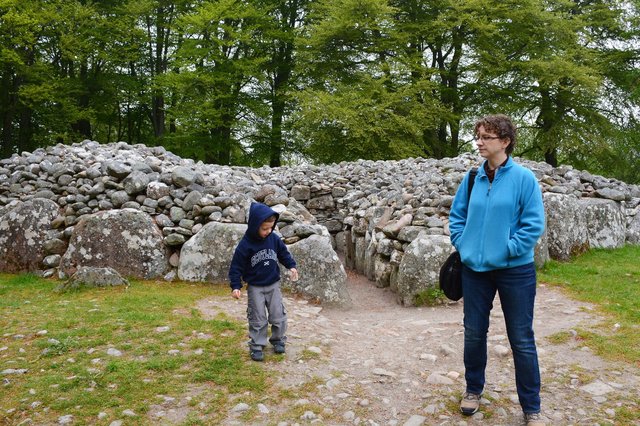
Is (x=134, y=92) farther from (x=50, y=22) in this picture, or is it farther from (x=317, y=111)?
(x=317, y=111)

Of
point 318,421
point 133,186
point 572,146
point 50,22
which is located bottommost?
point 318,421

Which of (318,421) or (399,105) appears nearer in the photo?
(318,421)

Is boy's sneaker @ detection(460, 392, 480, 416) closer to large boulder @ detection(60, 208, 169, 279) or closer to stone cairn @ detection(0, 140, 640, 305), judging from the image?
stone cairn @ detection(0, 140, 640, 305)

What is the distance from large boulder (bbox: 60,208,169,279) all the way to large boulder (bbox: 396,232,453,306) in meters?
4.25

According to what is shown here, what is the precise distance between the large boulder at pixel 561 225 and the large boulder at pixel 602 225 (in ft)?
4.00

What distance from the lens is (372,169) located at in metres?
14.4

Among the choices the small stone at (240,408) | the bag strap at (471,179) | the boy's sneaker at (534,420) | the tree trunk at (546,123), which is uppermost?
the tree trunk at (546,123)

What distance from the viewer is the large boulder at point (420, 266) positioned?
26.0 ft

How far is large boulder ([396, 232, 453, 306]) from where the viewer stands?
7.91 metres

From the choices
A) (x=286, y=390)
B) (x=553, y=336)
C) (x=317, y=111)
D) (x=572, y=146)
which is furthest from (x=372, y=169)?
(x=572, y=146)

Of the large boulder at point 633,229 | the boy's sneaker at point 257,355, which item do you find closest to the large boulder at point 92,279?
the boy's sneaker at point 257,355

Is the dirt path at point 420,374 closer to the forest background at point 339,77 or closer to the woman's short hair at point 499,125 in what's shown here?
the woman's short hair at point 499,125

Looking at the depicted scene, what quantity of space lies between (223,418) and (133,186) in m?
6.41

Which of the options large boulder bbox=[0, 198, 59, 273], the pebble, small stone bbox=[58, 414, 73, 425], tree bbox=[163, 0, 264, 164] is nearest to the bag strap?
small stone bbox=[58, 414, 73, 425]
